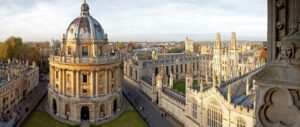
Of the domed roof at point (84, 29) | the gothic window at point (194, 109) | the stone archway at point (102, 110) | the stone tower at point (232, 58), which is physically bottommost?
the stone archway at point (102, 110)

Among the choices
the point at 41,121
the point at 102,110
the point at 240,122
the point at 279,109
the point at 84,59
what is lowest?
the point at 41,121

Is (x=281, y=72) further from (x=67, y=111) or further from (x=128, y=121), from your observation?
(x=67, y=111)

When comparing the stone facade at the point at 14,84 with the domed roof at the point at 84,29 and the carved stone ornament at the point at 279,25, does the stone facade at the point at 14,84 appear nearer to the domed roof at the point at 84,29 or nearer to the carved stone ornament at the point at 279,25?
the domed roof at the point at 84,29

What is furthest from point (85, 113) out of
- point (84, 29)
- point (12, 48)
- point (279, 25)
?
point (12, 48)

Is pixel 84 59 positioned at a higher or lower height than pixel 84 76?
higher

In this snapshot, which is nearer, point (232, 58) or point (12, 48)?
point (232, 58)

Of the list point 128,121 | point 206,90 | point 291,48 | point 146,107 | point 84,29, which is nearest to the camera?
point 291,48

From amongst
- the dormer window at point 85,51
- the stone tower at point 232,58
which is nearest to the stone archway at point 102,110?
the dormer window at point 85,51

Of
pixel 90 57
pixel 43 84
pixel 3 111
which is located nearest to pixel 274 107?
pixel 90 57
